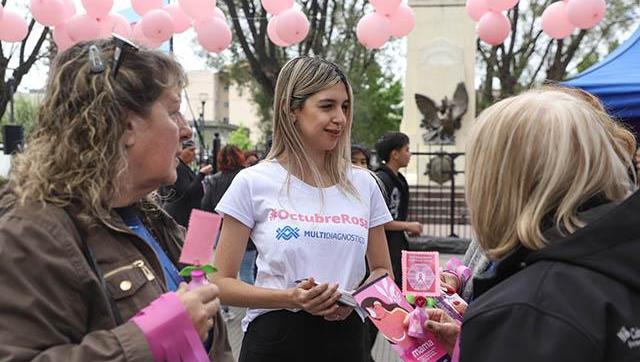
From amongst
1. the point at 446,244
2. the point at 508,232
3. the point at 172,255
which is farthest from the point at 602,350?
the point at 446,244

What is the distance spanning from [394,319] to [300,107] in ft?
2.99

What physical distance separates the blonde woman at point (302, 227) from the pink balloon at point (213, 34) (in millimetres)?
6770

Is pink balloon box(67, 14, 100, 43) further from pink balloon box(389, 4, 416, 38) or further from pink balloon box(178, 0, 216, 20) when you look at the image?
pink balloon box(389, 4, 416, 38)

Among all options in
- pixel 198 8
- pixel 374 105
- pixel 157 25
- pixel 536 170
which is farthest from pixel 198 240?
pixel 374 105

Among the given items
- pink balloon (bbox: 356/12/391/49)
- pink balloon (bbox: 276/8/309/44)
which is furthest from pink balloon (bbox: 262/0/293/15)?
pink balloon (bbox: 356/12/391/49)

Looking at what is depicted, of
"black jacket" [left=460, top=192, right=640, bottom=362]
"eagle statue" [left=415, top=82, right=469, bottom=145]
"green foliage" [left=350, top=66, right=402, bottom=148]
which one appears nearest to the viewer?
"black jacket" [left=460, top=192, right=640, bottom=362]

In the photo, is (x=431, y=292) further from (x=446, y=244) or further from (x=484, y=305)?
(x=446, y=244)

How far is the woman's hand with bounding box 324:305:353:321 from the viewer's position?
215 centimetres

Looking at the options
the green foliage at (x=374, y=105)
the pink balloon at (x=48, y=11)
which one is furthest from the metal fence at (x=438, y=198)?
Result: the green foliage at (x=374, y=105)

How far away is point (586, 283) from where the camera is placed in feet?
3.77

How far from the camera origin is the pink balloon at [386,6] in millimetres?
8719

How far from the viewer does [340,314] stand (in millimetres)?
2189

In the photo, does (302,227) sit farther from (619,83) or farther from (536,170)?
Result: (619,83)

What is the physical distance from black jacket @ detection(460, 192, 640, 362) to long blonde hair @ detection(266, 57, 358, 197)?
124 centimetres
